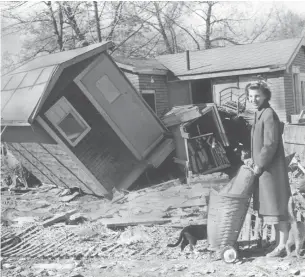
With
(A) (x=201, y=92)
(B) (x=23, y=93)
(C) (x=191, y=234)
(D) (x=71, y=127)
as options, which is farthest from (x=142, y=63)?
(C) (x=191, y=234)

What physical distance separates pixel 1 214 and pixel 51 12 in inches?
583

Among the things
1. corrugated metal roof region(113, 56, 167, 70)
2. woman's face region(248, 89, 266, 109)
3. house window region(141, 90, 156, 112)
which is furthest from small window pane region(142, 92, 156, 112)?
woman's face region(248, 89, 266, 109)

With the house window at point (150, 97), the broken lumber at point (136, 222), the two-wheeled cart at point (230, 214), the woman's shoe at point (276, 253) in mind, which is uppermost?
the house window at point (150, 97)

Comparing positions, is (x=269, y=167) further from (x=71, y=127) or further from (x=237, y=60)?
(x=237, y=60)

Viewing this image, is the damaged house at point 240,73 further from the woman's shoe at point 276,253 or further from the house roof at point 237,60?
the woman's shoe at point 276,253

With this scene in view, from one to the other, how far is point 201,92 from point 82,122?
1146cm

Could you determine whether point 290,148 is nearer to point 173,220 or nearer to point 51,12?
point 173,220

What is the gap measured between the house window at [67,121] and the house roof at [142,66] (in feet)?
24.3

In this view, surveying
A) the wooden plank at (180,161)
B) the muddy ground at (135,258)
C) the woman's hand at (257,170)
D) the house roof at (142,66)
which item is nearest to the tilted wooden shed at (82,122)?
the wooden plank at (180,161)

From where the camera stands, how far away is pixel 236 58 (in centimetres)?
1794

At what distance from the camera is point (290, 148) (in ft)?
35.5

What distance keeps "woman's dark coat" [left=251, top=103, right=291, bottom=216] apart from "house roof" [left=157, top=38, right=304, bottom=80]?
12088 mm

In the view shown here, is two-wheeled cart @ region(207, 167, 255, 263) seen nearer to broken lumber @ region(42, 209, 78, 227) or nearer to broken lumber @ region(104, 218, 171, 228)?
broken lumber @ region(104, 218, 171, 228)

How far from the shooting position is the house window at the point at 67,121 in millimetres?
9391
